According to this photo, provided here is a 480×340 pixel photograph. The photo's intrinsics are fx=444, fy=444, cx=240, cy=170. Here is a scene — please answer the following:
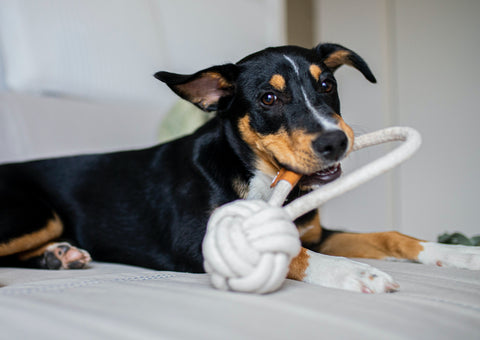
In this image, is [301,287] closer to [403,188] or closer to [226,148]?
[226,148]

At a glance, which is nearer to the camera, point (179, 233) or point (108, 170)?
point (179, 233)

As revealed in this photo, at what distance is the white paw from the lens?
43.4 inches

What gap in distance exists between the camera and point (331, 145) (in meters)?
1.33

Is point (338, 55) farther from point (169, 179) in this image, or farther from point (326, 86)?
point (169, 179)

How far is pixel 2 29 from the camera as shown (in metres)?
2.69

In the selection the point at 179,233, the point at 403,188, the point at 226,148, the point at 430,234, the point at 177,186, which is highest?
the point at 226,148

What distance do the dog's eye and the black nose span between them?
1.17 feet

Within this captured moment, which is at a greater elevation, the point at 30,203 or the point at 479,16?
the point at 479,16

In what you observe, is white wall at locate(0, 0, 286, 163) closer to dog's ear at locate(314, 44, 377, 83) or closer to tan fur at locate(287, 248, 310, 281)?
dog's ear at locate(314, 44, 377, 83)

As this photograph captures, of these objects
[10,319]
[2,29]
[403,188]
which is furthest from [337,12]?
[10,319]

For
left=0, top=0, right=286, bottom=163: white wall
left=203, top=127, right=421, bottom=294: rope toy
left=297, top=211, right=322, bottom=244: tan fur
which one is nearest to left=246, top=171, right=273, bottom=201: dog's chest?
left=297, top=211, right=322, bottom=244: tan fur

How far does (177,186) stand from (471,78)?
3230mm

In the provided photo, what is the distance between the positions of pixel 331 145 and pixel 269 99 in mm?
363

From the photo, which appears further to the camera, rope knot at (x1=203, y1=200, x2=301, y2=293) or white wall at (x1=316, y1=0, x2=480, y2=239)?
white wall at (x1=316, y1=0, x2=480, y2=239)
